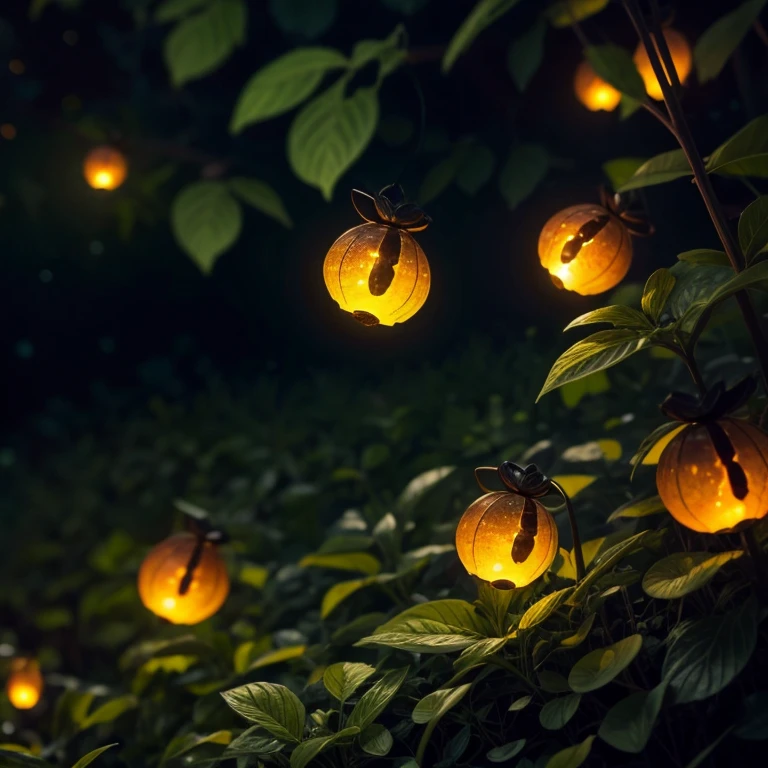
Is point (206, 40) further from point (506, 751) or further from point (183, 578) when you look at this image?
point (506, 751)

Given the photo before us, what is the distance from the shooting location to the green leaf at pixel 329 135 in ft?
7.07

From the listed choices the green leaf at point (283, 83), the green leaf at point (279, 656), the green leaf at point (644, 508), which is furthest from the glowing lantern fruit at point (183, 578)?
the green leaf at point (283, 83)

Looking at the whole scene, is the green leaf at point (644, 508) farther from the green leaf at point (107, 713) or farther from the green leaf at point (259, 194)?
the green leaf at point (259, 194)

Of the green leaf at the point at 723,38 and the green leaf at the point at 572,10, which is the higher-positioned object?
the green leaf at the point at 572,10

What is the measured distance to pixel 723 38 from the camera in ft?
6.50

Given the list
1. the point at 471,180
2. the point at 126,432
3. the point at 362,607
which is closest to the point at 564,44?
the point at 471,180

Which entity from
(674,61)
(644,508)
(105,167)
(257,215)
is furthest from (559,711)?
(257,215)

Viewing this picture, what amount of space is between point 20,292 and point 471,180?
9.43 feet

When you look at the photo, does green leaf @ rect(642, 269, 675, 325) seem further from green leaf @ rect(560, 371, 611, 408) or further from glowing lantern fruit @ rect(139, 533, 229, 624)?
glowing lantern fruit @ rect(139, 533, 229, 624)

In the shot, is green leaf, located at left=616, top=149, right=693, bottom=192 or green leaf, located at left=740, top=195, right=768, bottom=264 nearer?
green leaf, located at left=740, top=195, right=768, bottom=264

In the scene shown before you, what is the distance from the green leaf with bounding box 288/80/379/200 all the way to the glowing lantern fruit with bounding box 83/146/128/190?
1.34 metres

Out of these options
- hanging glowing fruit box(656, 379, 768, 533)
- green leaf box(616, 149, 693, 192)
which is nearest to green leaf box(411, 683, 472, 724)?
hanging glowing fruit box(656, 379, 768, 533)

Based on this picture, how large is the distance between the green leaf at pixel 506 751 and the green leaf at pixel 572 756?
9 centimetres

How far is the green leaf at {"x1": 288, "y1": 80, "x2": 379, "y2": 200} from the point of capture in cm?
215
